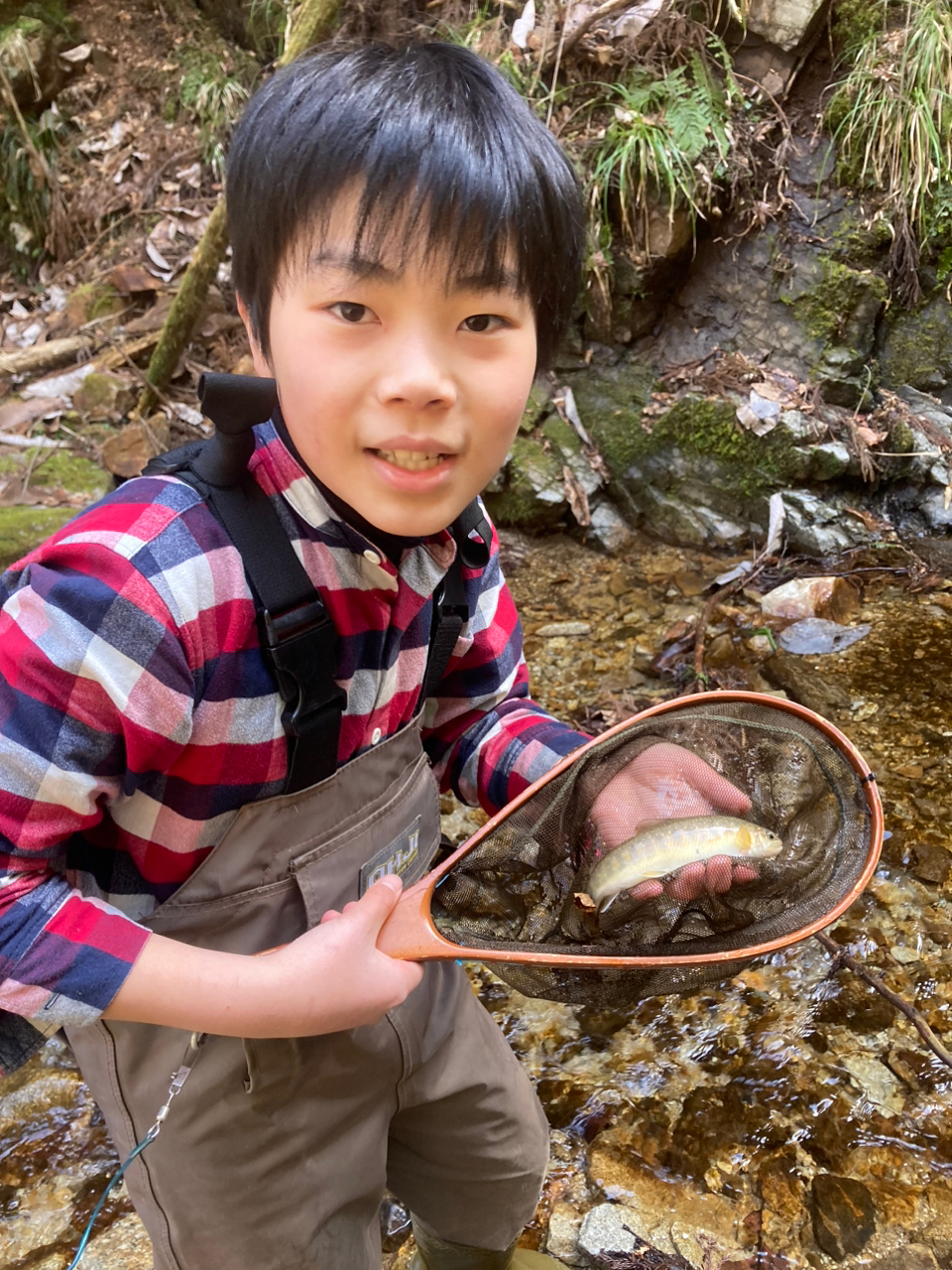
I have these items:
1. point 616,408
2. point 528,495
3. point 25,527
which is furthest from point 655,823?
point 616,408

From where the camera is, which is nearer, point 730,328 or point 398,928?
point 398,928

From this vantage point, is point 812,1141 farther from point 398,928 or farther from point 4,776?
point 4,776

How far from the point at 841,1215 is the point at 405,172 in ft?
6.82

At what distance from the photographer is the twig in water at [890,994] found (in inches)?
81.5

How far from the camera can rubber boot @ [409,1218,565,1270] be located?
5.36 feet

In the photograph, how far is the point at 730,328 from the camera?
180 inches

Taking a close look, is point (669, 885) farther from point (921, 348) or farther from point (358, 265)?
point (921, 348)

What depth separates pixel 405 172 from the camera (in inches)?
39.9

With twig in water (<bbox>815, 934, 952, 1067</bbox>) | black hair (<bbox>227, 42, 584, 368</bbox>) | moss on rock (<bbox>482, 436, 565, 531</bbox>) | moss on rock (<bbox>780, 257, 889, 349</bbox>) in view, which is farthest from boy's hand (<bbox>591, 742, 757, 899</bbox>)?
moss on rock (<bbox>780, 257, 889, 349</bbox>)

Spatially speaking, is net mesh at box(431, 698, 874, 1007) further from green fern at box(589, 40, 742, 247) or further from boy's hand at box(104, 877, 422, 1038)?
green fern at box(589, 40, 742, 247)

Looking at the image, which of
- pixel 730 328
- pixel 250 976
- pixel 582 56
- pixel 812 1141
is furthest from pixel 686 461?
pixel 250 976

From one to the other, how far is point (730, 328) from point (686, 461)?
790 millimetres

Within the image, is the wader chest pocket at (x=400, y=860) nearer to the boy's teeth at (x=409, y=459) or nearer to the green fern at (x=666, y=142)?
the boy's teeth at (x=409, y=459)

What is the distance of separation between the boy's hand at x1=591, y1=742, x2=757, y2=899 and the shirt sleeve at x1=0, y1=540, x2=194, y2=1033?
720mm
